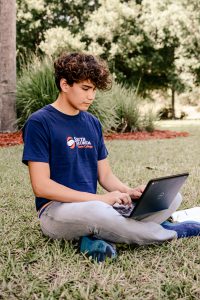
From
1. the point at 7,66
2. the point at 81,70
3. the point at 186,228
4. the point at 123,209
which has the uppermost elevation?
the point at 81,70

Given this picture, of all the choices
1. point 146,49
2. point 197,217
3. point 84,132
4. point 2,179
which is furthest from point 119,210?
point 146,49

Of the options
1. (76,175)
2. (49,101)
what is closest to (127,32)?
(49,101)

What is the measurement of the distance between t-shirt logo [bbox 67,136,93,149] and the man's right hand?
1.29ft

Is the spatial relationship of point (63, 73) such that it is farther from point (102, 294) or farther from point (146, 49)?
point (146, 49)

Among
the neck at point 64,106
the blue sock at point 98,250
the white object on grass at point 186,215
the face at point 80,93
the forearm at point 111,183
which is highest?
the face at point 80,93

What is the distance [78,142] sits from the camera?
299 cm

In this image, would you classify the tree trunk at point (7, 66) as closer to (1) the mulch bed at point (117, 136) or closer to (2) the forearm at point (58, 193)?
(1) the mulch bed at point (117, 136)

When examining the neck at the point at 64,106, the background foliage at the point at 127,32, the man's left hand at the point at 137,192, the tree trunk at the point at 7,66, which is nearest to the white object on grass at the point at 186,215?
the man's left hand at the point at 137,192

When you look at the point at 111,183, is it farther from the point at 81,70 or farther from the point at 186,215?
the point at 81,70

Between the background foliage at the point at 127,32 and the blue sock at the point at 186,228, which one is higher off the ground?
the blue sock at the point at 186,228

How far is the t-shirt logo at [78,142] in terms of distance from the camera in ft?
9.67

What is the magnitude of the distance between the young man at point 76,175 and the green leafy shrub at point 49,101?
7054mm

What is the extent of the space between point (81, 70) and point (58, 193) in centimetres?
75

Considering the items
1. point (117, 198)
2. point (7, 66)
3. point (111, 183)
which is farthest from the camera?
point (7, 66)
